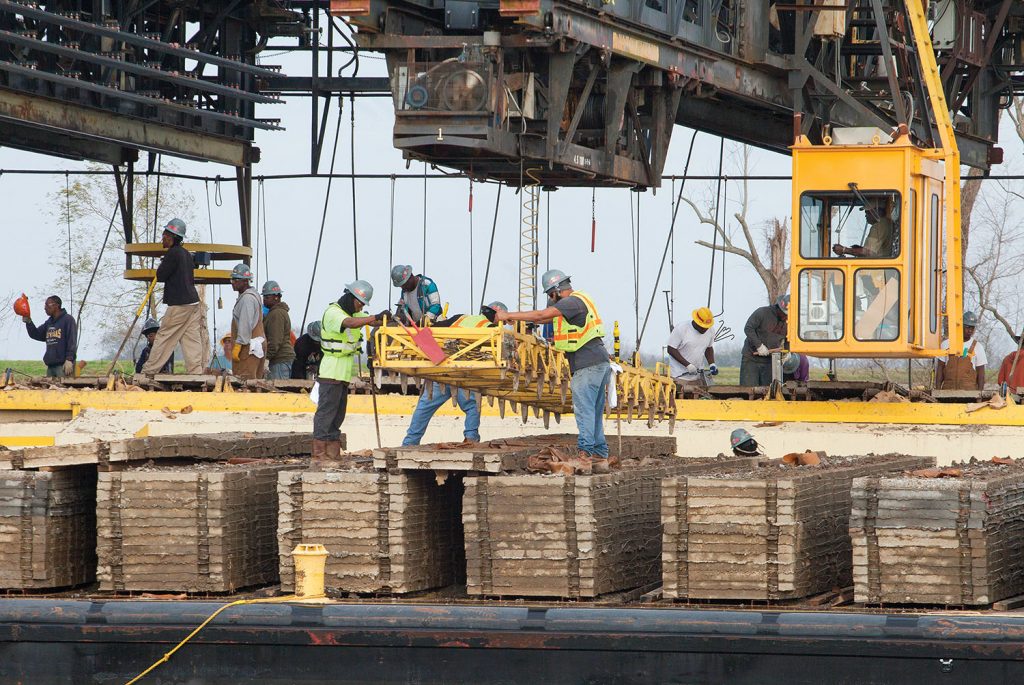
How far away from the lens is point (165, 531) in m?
11.8

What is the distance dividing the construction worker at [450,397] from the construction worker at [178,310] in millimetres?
5896

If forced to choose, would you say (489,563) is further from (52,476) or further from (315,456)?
(315,456)

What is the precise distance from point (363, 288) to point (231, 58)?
560 inches

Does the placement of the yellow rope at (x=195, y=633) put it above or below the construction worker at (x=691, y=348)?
below

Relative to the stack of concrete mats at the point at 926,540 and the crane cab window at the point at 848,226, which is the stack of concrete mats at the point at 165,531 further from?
the crane cab window at the point at 848,226

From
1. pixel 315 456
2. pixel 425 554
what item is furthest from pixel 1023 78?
pixel 425 554

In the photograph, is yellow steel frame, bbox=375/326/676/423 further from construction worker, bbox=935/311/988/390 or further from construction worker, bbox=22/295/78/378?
construction worker, bbox=22/295/78/378

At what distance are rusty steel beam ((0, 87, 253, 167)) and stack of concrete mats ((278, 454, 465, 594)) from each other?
1327 cm

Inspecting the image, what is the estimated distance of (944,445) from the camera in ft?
65.0

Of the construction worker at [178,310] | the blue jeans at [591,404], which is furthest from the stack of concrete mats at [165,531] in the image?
the construction worker at [178,310]

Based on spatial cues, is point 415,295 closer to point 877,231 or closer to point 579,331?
point 579,331

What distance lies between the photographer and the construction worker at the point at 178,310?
68.9ft

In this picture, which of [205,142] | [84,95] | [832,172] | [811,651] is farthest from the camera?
[205,142]

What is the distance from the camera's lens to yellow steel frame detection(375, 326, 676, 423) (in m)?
13.4
